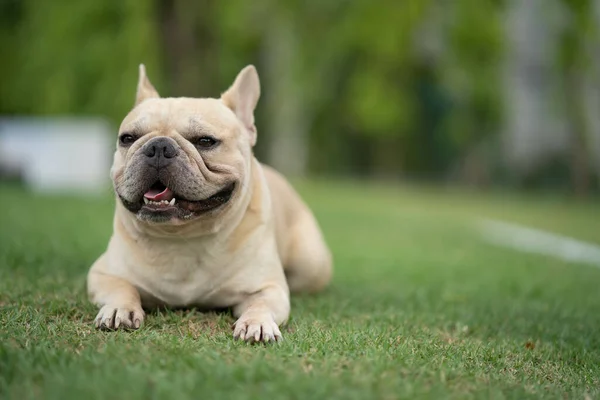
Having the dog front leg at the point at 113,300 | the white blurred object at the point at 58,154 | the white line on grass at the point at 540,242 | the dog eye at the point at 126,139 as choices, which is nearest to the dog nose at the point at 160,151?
the dog eye at the point at 126,139

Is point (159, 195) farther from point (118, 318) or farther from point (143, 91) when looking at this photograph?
point (143, 91)

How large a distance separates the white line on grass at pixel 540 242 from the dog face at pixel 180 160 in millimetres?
5818

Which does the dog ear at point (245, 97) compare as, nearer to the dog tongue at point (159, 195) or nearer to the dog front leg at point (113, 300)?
the dog tongue at point (159, 195)

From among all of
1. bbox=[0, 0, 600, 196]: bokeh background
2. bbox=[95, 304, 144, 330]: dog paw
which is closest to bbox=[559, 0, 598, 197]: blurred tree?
bbox=[0, 0, 600, 196]: bokeh background

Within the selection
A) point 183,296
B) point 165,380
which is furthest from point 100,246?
point 165,380

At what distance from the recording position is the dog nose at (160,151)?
11.7 feet

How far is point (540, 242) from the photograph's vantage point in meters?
11.0

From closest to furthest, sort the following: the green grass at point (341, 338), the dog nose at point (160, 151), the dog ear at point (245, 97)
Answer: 1. the green grass at point (341, 338)
2. the dog nose at point (160, 151)
3. the dog ear at point (245, 97)

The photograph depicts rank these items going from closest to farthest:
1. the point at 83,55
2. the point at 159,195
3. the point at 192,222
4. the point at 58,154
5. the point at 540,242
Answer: the point at 159,195, the point at 192,222, the point at 540,242, the point at 58,154, the point at 83,55

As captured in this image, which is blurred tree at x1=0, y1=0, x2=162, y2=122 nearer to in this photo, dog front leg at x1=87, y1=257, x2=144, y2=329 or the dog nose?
dog front leg at x1=87, y1=257, x2=144, y2=329

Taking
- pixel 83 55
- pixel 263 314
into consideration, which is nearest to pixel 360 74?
pixel 83 55

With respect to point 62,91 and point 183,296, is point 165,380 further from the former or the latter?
point 62,91

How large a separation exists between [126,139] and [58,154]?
1439 cm

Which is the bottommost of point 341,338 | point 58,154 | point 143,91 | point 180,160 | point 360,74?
point 58,154
